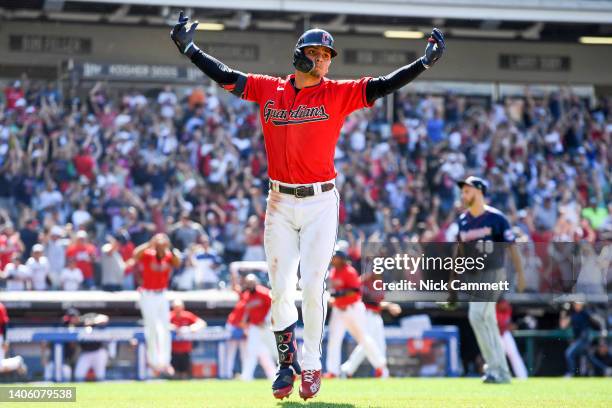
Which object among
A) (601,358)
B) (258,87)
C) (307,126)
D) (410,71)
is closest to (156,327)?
(601,358)

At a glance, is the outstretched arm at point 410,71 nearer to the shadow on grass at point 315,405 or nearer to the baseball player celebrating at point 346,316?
the shadow on grass at point 315,405

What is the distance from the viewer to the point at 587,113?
25.5 metres

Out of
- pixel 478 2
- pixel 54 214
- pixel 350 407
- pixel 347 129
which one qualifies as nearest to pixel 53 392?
pixel 350 407

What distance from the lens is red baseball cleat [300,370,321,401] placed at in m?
7.53

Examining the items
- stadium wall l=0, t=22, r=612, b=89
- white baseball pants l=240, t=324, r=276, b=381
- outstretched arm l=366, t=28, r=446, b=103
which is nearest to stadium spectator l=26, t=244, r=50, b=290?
white baseball pants l=240, t=324, r=276, b=381

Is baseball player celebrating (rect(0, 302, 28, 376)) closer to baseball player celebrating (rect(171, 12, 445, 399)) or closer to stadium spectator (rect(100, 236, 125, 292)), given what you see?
stadium spectator (rect(100, 236, 125, 292))

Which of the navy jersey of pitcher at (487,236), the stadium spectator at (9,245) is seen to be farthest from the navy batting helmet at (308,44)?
the stadium spectator at (9,245)

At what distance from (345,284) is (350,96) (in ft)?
26.2

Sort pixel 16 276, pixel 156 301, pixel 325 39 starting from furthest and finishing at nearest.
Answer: pixel 16 276 → pixel 156 301 → pixel 325 39

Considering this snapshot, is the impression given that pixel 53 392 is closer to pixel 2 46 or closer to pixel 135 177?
pixel 135 177

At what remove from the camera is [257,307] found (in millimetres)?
15758

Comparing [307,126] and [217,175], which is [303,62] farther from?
[217,175]

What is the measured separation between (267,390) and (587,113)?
17.3m

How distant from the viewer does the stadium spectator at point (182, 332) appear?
17094 mm
